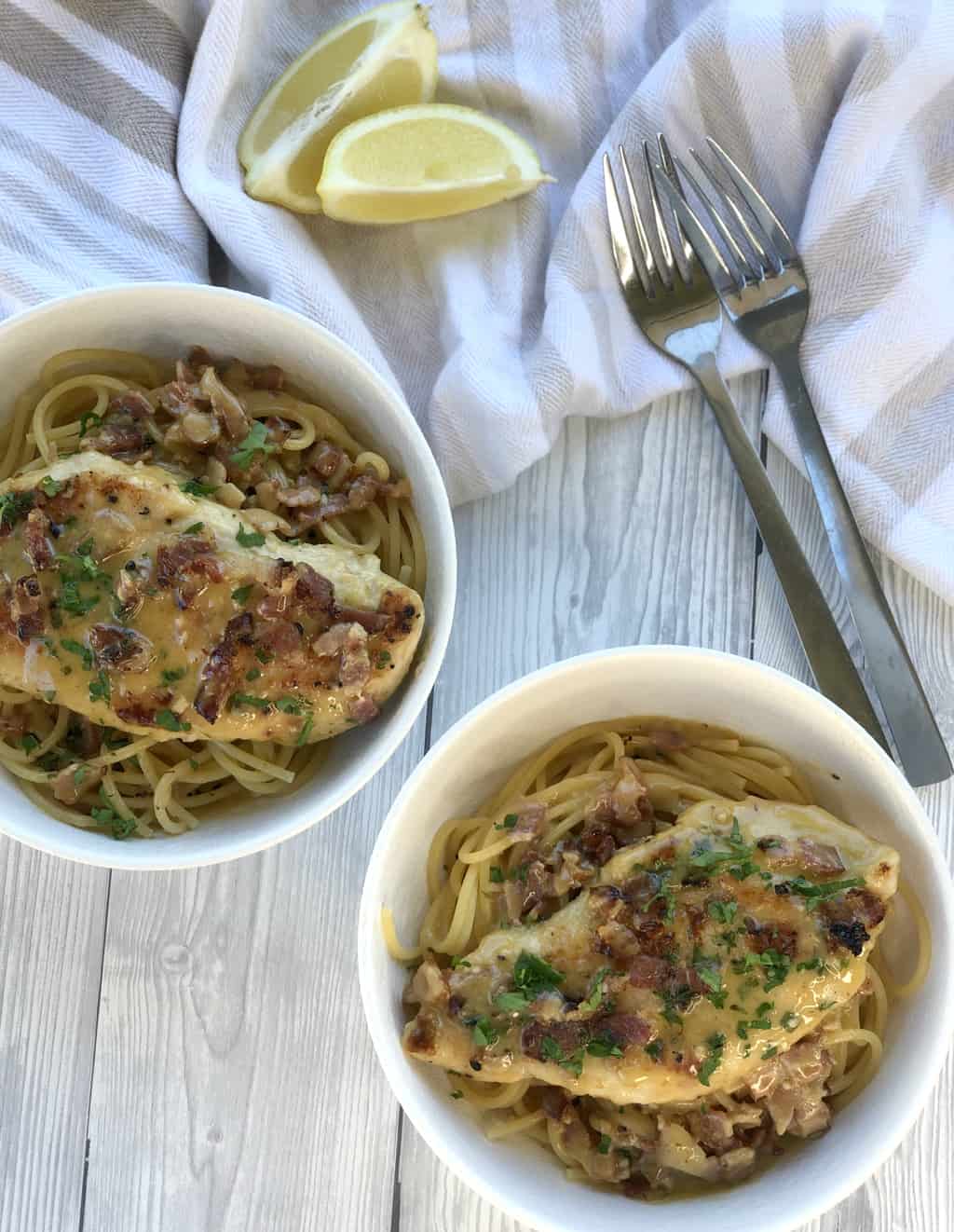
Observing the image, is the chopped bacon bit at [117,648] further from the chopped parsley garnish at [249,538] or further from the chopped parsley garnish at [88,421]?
the chopped parsley garnish at [88,421]

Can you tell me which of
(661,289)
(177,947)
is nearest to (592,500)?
(661,289)

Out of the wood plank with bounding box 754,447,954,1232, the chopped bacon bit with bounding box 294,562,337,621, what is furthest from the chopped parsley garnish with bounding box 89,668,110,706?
the wood plank with bounding box 754,447,954,1232

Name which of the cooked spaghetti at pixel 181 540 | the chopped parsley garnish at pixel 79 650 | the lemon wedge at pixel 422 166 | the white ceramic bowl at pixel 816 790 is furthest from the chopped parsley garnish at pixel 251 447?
the white ceramic bowl at pixel 816 790

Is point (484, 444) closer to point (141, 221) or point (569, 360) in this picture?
point (569, 360)

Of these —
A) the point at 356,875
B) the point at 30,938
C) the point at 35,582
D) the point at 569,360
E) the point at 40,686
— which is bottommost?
the point at 30,938

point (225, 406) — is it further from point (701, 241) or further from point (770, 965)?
point (770, 965)

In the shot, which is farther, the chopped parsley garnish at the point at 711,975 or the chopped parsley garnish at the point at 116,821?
the chopped parsley garnish at the point at 116,821
